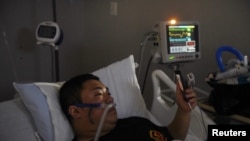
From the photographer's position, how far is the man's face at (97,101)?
114 centimetres

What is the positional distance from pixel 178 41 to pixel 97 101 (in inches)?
30.6

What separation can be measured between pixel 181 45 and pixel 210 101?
0.41 meters

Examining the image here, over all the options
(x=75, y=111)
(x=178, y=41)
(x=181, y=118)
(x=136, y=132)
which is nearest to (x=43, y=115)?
(x=75, y=111)

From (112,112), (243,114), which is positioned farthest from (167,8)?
(112,112)

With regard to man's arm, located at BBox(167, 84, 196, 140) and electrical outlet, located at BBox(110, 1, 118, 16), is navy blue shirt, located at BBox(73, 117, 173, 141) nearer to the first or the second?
man's arm, located at BBox(167, 84, 196, 140)

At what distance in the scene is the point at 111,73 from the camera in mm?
1489

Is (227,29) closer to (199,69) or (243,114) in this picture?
(199,69)

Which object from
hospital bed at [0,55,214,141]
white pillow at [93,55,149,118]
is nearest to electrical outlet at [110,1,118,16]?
white pillow at [93,55,149,118]

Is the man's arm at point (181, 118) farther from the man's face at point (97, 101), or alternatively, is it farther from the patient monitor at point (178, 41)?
the patient monitor at point (178, 41)

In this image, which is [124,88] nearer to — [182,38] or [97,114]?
[97,114]

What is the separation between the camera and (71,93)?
120 cm

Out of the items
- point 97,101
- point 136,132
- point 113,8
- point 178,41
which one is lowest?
point 136,132

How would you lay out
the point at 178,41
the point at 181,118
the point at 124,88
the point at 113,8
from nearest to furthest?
the point at 181,118 < the point at 124,88 < the point at 178,41 < the point at 113,8

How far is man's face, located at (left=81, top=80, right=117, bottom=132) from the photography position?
1.14 meters
